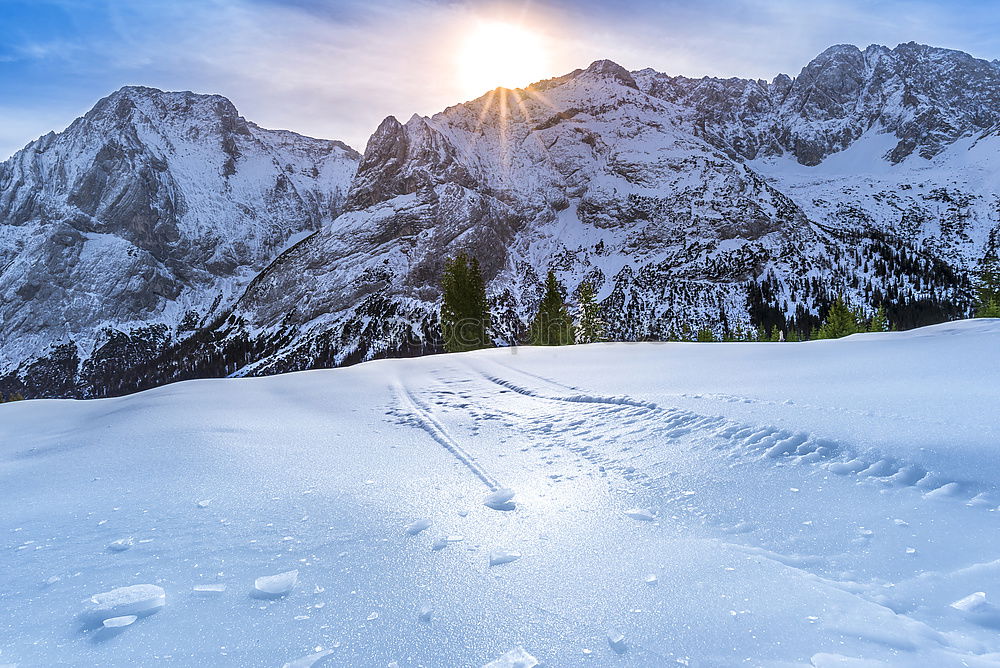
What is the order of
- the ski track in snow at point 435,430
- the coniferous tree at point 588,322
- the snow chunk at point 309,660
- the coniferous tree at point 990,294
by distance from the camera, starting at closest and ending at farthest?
the snow chunk at point 309,660
the ski track in snow at point 435,430
the coniferous tree at point 588,322
the coniferous tree at point 990,294

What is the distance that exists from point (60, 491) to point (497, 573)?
429cm

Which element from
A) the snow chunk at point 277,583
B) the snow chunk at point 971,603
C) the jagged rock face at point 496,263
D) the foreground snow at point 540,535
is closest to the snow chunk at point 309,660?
the foreground snow at point 540,535

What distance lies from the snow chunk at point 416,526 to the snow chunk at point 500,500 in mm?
594

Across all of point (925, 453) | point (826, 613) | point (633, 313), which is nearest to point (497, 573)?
point (826, 613)

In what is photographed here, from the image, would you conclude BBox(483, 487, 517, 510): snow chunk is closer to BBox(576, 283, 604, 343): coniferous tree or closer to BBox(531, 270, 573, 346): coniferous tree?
BBox(531, 270, 573, 346): coniferous tree

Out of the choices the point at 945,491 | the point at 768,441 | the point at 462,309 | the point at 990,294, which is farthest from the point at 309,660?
the point at 990,294

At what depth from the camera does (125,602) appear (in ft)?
8.82

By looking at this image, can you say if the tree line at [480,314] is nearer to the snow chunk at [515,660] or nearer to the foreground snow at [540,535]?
the foreground snow at [540,535]

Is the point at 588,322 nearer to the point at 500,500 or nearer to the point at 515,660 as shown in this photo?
the point at 500,500

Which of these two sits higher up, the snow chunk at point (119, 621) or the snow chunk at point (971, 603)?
the snow chunk at point (119, 621)

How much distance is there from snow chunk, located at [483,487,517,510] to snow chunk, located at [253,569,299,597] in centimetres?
163

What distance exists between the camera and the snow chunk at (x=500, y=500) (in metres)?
4.12

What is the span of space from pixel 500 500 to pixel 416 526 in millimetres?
849

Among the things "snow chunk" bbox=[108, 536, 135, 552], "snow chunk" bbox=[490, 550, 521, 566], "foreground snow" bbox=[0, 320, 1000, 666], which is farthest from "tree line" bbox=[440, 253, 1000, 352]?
"snow chunk" bbox=[490, 550, 521, 566]
